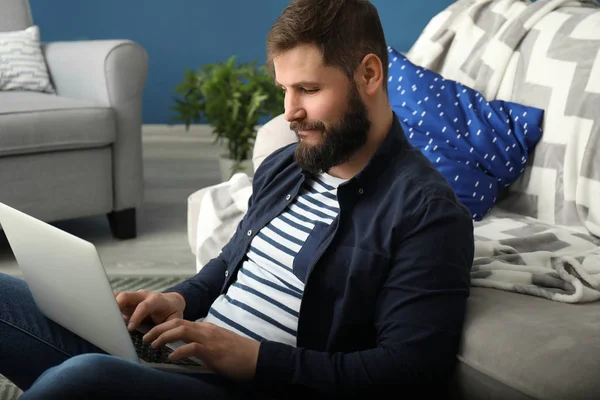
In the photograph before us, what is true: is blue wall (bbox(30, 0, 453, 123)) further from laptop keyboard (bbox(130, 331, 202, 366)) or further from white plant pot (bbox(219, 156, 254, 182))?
laptop keyboard (bbox(130, 331, 202, 366))

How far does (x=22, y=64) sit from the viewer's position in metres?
2.93

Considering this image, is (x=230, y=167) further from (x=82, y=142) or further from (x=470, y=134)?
(x=470, y=134)

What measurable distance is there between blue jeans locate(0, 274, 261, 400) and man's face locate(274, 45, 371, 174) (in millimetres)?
328

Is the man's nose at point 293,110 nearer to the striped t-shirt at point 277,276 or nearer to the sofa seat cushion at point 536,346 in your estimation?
the striped t-shirt at point 277,276

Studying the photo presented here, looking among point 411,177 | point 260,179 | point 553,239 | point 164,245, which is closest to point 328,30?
point 411,177

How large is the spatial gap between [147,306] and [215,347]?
0.19 metres

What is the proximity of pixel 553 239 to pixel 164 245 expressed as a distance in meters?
1.45

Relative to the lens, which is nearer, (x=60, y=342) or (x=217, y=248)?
(x=60, y=342)

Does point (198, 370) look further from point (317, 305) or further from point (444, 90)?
point (444, 90)

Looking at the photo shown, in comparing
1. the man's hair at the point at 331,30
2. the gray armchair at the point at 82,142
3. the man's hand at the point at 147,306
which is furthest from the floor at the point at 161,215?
the man's hair at the point at 331,30

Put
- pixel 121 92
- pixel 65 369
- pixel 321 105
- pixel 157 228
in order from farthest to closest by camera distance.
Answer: pixel 157 228
pixel 121 92
pixel 321 105
pixel 65 369

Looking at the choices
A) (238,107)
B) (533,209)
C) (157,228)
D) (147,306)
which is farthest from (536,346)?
(238,107)

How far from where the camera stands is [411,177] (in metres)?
1.09

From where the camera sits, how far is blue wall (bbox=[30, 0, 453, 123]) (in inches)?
165
